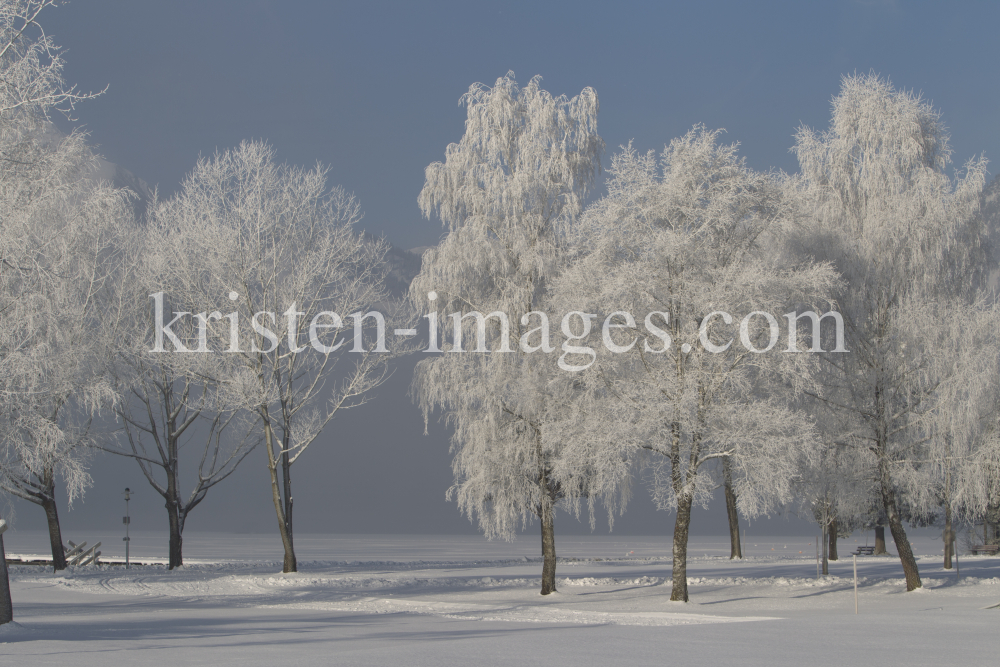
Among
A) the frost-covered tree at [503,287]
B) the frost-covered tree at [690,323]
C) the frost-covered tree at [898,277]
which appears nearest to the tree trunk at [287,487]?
the frost-covered tree at [503,287]

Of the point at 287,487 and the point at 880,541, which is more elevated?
the point at 287,487

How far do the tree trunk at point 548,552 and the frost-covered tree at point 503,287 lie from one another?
0.03 metres

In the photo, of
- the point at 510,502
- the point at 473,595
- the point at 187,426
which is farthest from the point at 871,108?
the point at 187,426

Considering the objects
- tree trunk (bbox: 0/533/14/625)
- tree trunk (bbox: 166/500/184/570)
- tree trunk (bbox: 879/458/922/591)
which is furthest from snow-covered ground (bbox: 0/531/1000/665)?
tree trunk (bbox: 166/500/184/570)

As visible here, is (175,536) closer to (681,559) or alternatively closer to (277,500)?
(277,500)

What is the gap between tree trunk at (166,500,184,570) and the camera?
1145 inches

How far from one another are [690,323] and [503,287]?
561 centimetres

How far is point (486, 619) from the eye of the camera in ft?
50.6

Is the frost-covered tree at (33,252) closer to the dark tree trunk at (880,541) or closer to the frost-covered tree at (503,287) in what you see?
the frost-covered tree at (503,287)

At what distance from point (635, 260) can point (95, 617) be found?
13.6 metres

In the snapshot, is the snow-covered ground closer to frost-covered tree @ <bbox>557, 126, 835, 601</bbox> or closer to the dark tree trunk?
frost-covered tree @ <bbox>557, 126, 835, 601</bbox>

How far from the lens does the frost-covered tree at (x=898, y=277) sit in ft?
65.4

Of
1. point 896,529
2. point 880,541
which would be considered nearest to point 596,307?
point 896,529

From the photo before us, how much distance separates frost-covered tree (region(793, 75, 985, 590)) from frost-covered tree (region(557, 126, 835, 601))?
7.38 ft
